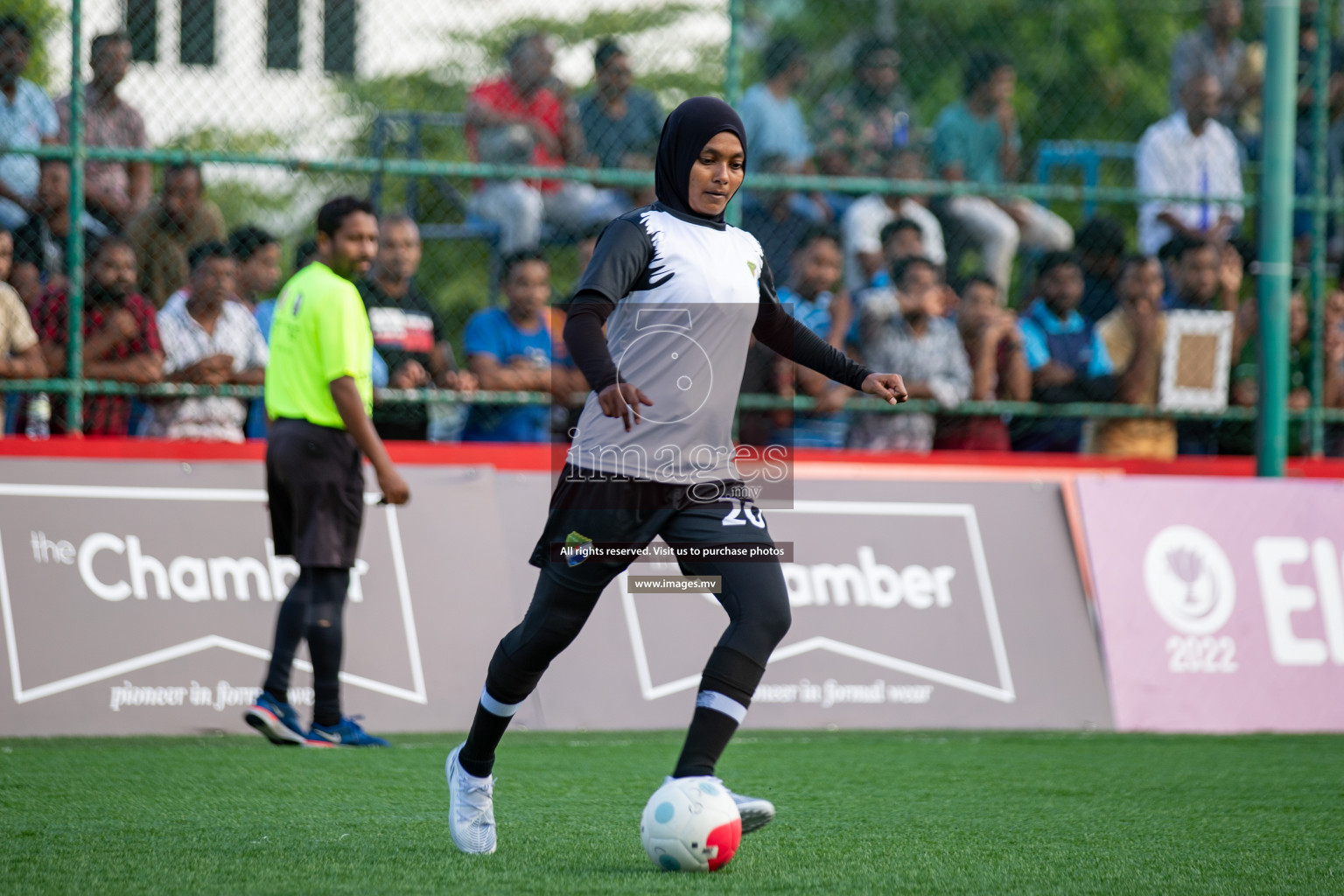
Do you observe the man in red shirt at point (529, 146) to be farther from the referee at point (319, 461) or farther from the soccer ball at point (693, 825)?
the soccer ball at point (693, 825)

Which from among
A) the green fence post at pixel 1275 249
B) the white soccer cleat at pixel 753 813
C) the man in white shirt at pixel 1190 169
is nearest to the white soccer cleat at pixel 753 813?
the white soccer cleat at pixel 753 813

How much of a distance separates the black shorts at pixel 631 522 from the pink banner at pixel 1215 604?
4280 millimetres

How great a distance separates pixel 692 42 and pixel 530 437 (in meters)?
2.95

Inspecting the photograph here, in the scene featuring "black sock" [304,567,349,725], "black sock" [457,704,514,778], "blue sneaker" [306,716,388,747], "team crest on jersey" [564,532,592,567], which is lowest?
"blue sneaker" [306,716,388,747]

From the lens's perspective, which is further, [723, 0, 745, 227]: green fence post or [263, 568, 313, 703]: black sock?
[723, 0, 745, 227]: green fence post

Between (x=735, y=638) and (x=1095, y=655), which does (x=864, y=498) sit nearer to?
(x=1095, y=655)

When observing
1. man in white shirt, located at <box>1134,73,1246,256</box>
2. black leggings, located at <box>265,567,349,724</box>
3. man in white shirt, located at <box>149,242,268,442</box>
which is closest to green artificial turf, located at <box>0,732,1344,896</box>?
black leggings, located at <box>265,567,349,724</box>

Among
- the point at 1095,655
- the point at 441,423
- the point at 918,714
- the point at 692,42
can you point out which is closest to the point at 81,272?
the point at 441,423

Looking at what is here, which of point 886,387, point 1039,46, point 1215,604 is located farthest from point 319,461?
point 1039,46

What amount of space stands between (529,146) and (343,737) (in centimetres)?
418

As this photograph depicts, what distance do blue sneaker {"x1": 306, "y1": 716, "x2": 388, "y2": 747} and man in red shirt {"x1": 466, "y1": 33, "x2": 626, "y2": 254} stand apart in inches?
141

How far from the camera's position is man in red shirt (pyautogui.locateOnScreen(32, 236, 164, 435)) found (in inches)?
303

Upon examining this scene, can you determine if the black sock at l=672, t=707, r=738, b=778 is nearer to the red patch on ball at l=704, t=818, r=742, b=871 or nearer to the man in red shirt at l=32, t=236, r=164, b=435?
the red patch on ball at l=704, t=818, r=742, b=871

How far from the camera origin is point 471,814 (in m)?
3.95
